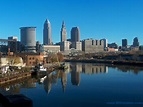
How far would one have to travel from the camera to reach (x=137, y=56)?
80.2 meters

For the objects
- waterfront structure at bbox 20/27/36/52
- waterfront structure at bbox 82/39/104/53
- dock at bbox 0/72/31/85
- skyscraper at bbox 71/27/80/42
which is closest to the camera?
dock at bbox 0/72/31/85

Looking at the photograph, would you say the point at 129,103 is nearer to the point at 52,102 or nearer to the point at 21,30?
the point at 52,102

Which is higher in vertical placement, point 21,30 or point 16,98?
point 21,30

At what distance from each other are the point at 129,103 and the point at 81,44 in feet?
434

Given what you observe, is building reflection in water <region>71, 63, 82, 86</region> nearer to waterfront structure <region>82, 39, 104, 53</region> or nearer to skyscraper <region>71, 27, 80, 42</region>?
waterfront structure <region>82, 39, 104, 53</region>

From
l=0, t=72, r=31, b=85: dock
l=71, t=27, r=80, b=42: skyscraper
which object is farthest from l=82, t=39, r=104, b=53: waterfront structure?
l=0, t=72, r=31, b=85: dock

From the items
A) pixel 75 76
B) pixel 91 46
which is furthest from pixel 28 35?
pixel 75 76

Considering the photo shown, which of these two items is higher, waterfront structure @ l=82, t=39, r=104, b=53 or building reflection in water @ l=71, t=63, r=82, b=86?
waterfront structure @ l=82, t=39, r=104, b=53

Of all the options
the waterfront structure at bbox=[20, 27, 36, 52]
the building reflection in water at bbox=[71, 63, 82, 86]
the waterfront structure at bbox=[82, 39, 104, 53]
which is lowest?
the building reflection in water at bbox=[71, 63, 82, 86]

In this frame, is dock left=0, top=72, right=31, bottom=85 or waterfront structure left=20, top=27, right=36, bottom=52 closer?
dock left=0, top=72, right=31, bottom=85

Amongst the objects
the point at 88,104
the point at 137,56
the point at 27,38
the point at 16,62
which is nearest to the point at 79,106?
the point at 88,104

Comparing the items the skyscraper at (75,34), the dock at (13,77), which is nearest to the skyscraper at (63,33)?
the skyscraper at (75,34)

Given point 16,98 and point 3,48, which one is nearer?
point 16,98

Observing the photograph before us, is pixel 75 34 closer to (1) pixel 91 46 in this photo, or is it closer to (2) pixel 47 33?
(2) pixel 47 33
